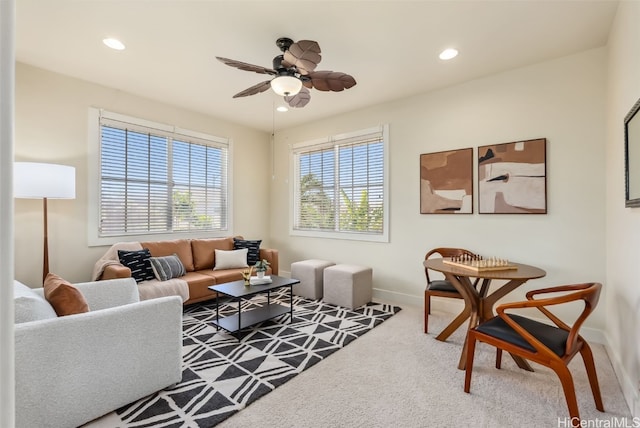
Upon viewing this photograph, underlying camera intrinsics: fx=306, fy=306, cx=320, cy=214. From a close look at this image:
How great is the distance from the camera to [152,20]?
2492mm

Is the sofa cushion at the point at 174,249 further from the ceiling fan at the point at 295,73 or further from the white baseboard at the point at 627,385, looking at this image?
the white baseboard at the point at 627,385

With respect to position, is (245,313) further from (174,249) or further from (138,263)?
(174,249)


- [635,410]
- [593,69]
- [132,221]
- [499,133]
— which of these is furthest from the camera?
[132,221]

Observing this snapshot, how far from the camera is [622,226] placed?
2270mm

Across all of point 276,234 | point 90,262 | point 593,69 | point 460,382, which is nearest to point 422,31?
point 593,69

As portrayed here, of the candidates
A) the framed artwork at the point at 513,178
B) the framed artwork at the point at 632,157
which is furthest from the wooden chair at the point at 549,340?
the framed artwork at the point at 513,178

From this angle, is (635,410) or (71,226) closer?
(635,410)

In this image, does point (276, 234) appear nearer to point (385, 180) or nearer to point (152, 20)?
point (385, 180)

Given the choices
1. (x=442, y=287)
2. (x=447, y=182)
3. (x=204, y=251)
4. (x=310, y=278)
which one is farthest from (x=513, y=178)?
(x=204, y=251)

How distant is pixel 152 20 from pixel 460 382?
3668 millimetres

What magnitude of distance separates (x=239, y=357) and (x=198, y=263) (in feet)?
6.83

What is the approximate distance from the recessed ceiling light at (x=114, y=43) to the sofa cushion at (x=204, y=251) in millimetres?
2474

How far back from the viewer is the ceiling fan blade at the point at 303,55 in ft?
6.97

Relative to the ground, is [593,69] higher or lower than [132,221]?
higher
